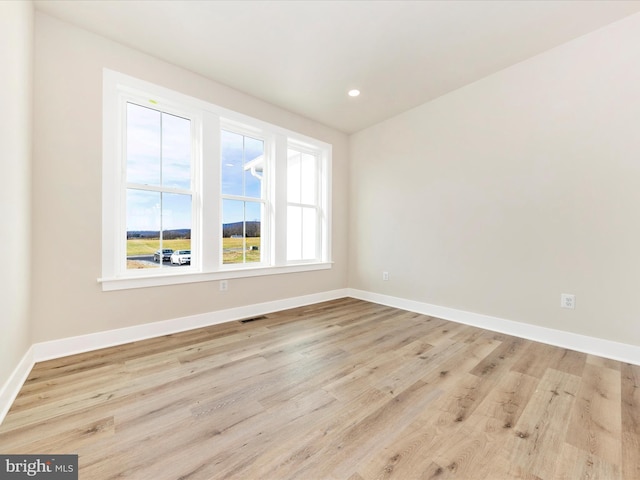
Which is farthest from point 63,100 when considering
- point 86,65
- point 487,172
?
point 487,172

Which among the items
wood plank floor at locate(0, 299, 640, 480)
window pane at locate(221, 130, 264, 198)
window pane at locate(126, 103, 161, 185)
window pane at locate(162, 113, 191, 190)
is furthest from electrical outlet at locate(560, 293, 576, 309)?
window pane at locate(126, 103, 161, 185)

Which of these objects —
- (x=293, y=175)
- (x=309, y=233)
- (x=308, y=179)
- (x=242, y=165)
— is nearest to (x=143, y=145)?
(x=242, y=165)

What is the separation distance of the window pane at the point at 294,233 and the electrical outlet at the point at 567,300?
302 centimetres

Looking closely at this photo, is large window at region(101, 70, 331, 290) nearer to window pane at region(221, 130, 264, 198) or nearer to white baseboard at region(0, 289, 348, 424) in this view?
window pane at region(221, 130, 264, 198)

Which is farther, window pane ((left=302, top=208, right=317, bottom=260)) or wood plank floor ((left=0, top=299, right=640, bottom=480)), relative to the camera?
window pane ((left=302, top=208, right=317, bottom=260))

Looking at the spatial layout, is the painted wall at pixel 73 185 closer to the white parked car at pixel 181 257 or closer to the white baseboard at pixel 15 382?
the white baseboard at pixel 15 382

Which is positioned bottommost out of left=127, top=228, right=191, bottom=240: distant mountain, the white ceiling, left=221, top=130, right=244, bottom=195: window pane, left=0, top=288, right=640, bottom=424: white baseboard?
left=0, top=288, right=640, bottom=424: white baseboard

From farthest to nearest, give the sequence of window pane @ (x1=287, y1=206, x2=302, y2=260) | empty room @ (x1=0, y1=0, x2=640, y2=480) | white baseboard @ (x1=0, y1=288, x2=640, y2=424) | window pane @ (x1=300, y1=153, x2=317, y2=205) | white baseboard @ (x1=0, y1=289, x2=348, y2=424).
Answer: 1. window pane @ (x1=300, y1=153, x2=317, y2=205)
2. window pane @ (x1=287, y1=206, x2=302, y2=260)
3. white baseboard @ (x1=0, y1=288, x2=640, y2=424)
4. white baseboard @ (x1=0, y1=289, x2=348, y2=424)
5. empty room @ (x1=0, y1=0, x2=640, y2=480)

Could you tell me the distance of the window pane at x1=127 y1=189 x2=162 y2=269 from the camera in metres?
2.61

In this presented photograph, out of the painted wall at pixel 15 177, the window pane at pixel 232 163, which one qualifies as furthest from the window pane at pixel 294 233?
the painted wall at pixel 15 177

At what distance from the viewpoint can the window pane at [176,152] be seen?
9.25 feet

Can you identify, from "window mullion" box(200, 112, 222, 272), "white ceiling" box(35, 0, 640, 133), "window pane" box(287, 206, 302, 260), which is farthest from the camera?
"window pane" box(287, 206, 302, 260)

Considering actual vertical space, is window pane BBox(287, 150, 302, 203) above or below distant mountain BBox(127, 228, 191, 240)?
above

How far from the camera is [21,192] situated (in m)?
1.83
